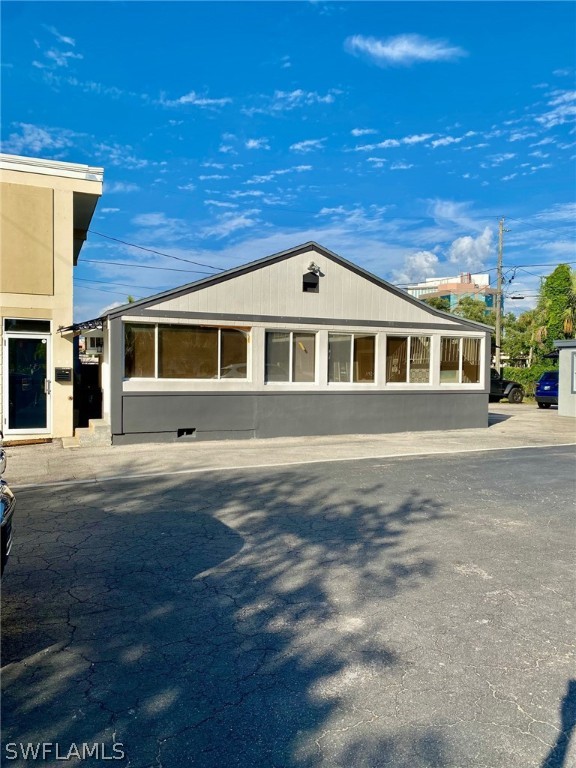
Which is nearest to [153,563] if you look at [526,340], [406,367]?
[406,367]

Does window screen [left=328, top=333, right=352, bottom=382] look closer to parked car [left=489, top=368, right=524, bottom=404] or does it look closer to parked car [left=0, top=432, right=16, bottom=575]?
parked car [left=0, top=432, right=16, bottom=575]

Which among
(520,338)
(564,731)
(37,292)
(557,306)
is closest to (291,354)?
(37,292)

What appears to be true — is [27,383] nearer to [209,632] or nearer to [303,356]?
[303,356]

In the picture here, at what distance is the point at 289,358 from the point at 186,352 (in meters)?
2.79

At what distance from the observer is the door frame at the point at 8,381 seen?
12.9m

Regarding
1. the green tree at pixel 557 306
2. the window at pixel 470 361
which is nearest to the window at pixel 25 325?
the window at pixel 470 361

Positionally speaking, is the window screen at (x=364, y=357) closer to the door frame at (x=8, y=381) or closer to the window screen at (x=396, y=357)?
the window screen at (x=396, y=357)

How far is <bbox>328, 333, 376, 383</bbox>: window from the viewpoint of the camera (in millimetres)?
15531

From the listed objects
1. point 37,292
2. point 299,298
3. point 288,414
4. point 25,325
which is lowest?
point 288,414

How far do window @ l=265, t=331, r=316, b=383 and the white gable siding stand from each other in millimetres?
589

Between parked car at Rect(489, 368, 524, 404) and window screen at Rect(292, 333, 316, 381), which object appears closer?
window screen at Rect(292, 333, 316, 381)

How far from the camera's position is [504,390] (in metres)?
29.0

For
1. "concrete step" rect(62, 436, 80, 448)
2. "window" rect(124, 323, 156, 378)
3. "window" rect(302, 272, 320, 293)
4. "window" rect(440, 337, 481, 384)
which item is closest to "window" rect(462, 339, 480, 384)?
"window" rect(440, 337, 481, 384)

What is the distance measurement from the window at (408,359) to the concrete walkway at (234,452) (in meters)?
1.68
